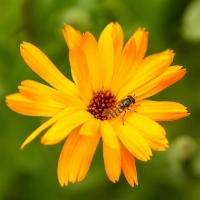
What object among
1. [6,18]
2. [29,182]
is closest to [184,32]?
[6,18]

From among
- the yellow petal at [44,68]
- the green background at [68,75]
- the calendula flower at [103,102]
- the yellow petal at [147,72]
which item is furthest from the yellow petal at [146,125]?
the green background at [68,75]

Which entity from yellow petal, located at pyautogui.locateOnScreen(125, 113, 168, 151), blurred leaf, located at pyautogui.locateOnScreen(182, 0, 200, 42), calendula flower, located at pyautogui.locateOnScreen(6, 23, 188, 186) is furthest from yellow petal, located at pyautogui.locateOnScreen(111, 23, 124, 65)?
blurred leaf, located at pyautogui.locateOnScreen(182, 0, 200, 42)

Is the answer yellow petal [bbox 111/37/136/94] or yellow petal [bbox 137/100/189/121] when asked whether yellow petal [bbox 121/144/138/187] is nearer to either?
yellow petal [bbox 137/100/189/121]

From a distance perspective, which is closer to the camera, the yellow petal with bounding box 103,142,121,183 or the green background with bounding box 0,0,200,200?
the yellow petal with bounding box 103,142,121,183

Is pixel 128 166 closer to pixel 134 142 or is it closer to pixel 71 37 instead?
pixel 134 142

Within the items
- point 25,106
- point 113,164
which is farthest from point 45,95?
point 113,164

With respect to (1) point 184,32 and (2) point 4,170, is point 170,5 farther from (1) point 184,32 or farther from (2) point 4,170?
(2) point 4,170
